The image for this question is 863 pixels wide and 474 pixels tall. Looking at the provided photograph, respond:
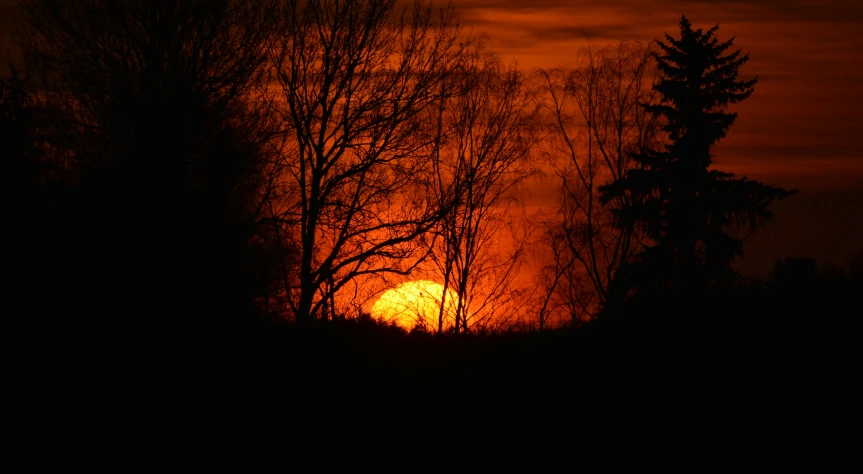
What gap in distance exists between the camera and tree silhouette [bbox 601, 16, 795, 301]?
28281mm

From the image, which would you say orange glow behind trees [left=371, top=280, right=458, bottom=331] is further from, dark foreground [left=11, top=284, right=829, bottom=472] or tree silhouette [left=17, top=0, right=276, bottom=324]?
dark foreground [left=11, top=284, right=829, bottom=472]

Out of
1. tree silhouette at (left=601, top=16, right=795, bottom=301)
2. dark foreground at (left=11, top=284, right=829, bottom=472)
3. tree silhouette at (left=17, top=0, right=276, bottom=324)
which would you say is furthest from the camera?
tree silhouette at (left=601, top=16, right=795, bottom=301)

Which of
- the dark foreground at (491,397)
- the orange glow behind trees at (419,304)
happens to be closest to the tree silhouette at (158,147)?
the dark foreground at (491,397)

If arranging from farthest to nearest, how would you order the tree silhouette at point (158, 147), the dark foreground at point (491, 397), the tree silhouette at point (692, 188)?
the tree silhouette at point (692, 188) < the tree silhouette at point (158, 147) < the dark foreground at point (491, 397)

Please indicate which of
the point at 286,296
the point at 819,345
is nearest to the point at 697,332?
the point at 819,345

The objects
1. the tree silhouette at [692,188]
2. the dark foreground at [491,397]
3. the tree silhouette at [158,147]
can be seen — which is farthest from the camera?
the tree silhouette at [692,188]

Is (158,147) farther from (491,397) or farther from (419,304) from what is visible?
(419,304)

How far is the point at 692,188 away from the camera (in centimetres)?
2911

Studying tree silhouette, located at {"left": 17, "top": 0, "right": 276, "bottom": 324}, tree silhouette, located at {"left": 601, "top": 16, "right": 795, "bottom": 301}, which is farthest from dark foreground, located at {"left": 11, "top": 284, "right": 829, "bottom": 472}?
Result: tree silhouette, located at {"left": 601, "top": 16, "right": 795, "bottom": 301}

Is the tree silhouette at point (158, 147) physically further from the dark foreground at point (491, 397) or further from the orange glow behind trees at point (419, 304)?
the orange glow behind trees at point (419, 304)

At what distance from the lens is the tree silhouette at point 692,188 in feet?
92.8

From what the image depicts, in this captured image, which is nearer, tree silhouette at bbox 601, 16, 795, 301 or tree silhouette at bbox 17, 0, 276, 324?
tree silhouette at bbox 17, 0, 276, 324

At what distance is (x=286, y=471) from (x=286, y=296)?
10.3m

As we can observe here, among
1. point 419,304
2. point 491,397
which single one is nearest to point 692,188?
point 419,304
